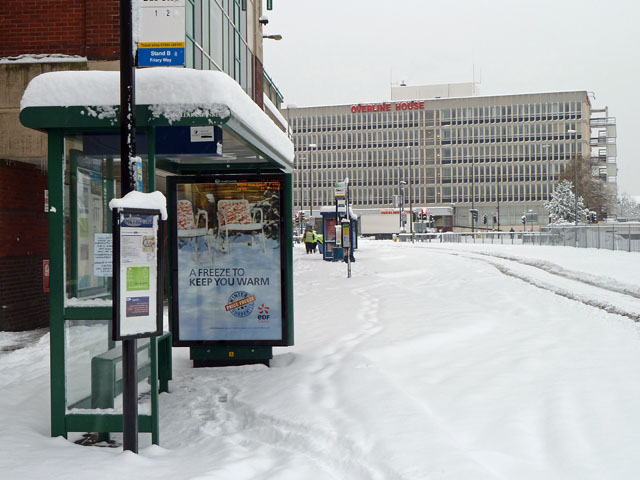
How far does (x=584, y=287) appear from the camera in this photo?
15570mm

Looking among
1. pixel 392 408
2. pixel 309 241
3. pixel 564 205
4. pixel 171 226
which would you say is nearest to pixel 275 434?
pixel 392 408

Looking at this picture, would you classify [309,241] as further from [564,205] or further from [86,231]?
[564,205]

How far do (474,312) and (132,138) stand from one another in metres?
7.76

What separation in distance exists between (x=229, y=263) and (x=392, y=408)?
2784mm

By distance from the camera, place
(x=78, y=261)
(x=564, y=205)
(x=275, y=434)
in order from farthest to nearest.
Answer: (x=564, y=205) → (x=78, y=261) → (x=275, y=434)

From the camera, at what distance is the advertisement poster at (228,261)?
287 inches

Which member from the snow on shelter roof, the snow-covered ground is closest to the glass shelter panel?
the snow on shelter roof

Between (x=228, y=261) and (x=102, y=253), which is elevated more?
(x=102, y=253)

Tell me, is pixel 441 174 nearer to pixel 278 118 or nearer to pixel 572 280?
pixel 278 118

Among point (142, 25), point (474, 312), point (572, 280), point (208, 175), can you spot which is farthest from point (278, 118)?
point (142, 25)

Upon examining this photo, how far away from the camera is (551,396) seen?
18.0ft

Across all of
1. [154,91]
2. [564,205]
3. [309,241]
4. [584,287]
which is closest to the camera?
[154,91]

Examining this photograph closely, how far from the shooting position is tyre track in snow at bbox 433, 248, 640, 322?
38.9 feet

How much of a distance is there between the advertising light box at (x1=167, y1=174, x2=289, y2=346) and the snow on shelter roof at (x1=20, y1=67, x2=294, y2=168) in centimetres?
240
